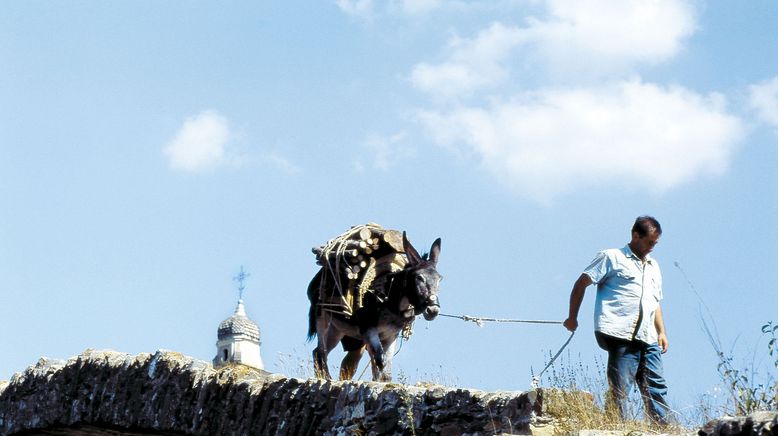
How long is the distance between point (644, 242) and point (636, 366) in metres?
0.82

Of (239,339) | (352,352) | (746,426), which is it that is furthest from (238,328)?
(746,426)

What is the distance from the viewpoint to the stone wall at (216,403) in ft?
A: 22.7

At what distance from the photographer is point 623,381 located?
8.20 meters

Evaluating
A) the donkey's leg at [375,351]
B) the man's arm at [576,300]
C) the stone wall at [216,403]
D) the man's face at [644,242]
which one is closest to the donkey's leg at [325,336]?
the donkey's leg at [375,351]

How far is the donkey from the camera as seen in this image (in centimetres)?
1153

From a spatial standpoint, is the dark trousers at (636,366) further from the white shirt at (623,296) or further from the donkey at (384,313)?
the donkey at (384,313)

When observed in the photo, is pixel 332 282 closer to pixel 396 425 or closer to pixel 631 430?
pixel 396 425

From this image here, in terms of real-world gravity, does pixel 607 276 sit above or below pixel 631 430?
above

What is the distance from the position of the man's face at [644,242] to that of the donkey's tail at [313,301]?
4.35 m

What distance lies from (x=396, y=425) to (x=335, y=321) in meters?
4.91

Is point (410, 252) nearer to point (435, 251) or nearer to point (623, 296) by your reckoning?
point (435, 251)

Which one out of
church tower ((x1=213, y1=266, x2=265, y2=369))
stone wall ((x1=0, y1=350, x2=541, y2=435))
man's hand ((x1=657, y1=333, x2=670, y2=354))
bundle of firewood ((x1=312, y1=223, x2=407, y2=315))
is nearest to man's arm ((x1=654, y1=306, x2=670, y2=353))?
man's hand ((x1=657, y1=333, x2=670, y2=354))

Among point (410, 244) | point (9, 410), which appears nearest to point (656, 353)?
point (410, 244)

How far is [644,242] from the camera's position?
851 centimetres
